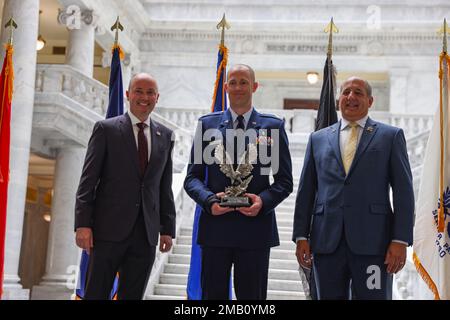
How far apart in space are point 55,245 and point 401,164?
12607 millimetres

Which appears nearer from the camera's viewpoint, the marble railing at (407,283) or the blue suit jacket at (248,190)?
the blue suit jacket at (248,190)

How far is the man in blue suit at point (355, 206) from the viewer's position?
443cm

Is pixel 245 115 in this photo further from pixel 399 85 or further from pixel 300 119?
pixel 399 85

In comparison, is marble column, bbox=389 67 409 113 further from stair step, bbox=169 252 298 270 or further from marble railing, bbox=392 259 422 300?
marble railing, bbox=392 259 422 300

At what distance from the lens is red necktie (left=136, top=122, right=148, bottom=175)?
498 centimetres

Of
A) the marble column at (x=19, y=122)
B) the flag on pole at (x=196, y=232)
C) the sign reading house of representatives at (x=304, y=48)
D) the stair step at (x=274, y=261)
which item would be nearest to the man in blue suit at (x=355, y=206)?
the flag on pole at (x=196, y=232)

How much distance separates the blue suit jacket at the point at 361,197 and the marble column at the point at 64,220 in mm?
11826

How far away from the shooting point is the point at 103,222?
189 inches

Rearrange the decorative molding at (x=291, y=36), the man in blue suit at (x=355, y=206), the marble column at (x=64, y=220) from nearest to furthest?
the man in blue suit at (x=355, y=206) → the marble column at (x=64, y=220) → the decorative molding at (x=291, y=36)

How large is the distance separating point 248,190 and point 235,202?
0.27 meters

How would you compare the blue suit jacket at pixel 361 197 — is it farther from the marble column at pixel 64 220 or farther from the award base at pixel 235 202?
the marble column at pixel 64 220

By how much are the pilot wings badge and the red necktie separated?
0.50 m

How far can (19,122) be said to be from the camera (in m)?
12.5

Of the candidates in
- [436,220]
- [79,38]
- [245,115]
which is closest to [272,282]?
[436,220]
